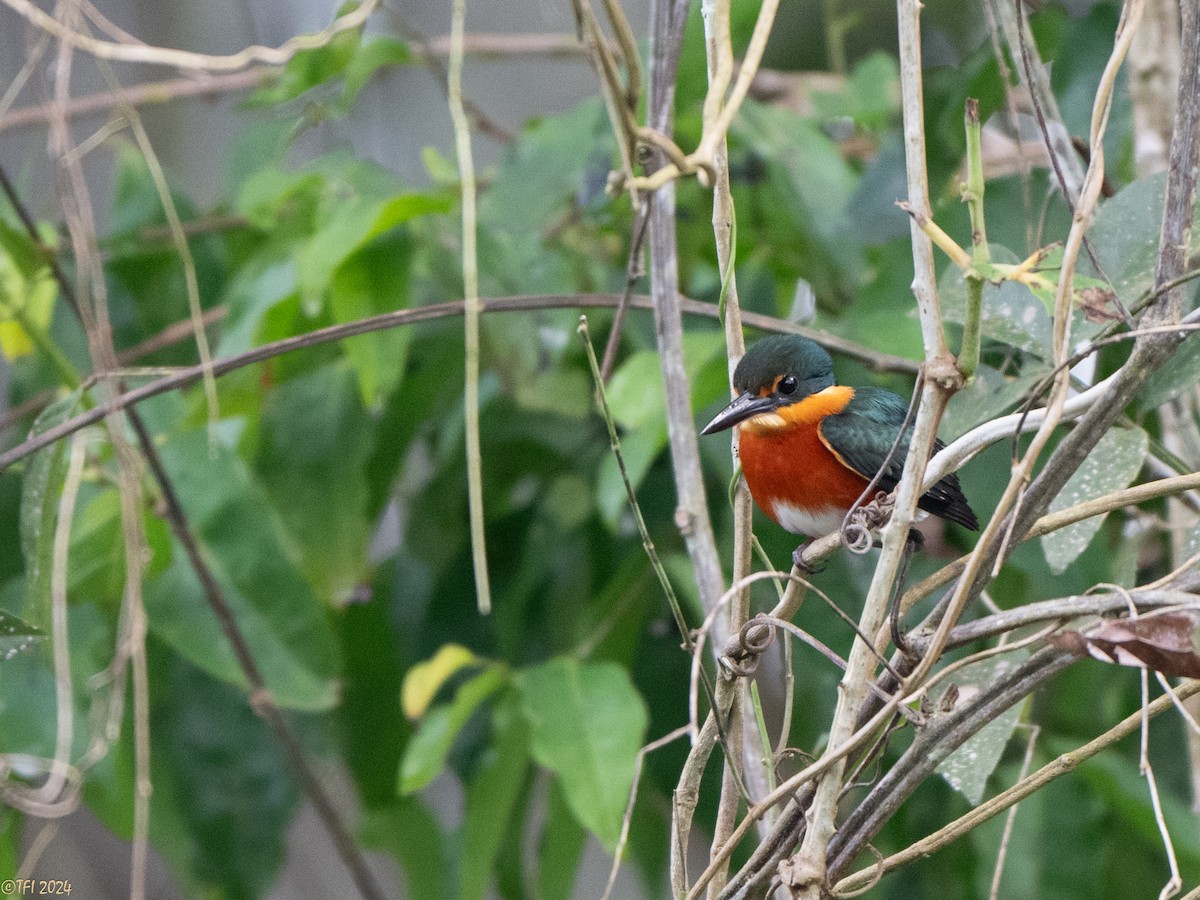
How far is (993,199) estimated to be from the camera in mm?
1590

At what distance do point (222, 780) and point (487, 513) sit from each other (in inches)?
23.9

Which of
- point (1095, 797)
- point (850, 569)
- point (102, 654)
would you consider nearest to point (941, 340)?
point (850, 569)

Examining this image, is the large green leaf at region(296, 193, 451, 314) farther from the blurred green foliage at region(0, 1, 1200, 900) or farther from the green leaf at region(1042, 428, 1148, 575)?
the green leaf at region(1042, 428, 1148, 575)

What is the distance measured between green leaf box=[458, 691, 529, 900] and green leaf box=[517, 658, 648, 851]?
12 cm

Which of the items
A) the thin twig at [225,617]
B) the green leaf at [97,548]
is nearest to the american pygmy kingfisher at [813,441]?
the thin twig at [225,617]

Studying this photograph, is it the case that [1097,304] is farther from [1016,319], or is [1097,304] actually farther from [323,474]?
[323,474]

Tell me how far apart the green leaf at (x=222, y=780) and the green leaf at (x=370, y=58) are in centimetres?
97

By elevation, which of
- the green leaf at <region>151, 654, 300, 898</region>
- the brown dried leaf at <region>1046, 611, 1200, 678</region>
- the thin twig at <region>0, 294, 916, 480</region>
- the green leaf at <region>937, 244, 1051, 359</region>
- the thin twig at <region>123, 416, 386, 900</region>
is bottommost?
the green leaf at <region>151, 654, 300, 898</region>

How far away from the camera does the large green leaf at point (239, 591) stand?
161 centimetres

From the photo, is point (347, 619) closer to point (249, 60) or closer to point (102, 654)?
point (102, 654)

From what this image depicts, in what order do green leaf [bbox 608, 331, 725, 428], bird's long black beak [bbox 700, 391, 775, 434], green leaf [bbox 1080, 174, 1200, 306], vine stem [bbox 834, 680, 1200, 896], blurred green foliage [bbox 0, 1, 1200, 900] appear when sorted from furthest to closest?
blurred green foliage [bbox 0, 1, 1200, 900] → green leaf [bbox 608, 331, 725, 428] → bird's long black beak [bbox 700, 391, 775, 434] → green leaf [bbox 1080, 174, 1200, 306] → vine stem [bbox 834, 680, 1200, 896]

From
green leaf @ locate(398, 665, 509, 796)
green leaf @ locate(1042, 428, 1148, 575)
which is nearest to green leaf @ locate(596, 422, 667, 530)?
green leaf @ locate(398, 665, 509, 796)

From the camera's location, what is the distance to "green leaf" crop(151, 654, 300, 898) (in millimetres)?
1956

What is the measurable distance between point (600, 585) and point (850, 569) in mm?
476
